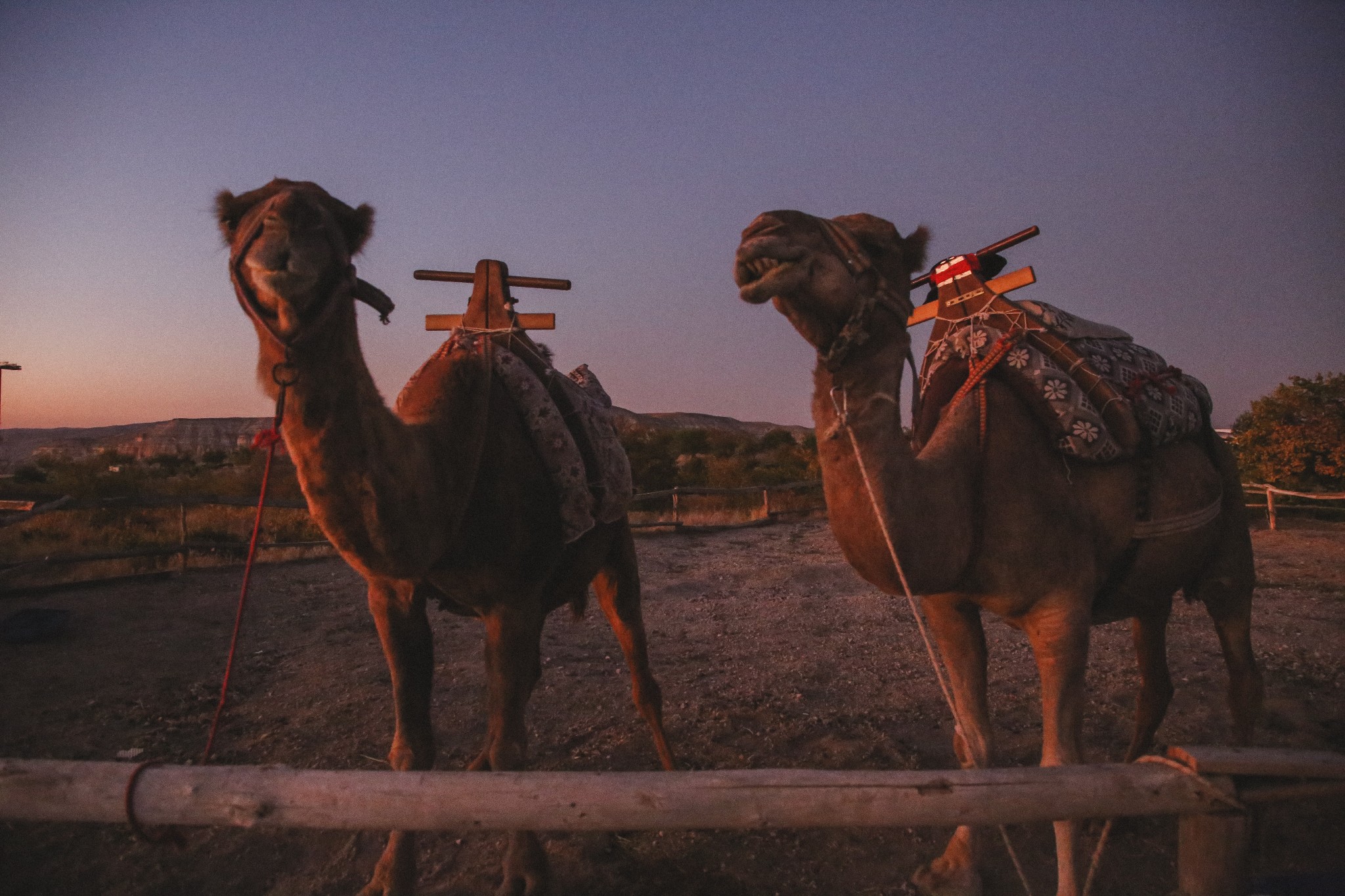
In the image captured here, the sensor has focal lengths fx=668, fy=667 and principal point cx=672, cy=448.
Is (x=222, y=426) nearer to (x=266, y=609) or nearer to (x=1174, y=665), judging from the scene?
(x=266, y=609)

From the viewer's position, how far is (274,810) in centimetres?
158

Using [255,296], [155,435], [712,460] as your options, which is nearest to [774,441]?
[712,460]

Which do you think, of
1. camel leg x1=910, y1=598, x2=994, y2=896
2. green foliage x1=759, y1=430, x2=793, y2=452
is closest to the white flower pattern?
camel leg x1=910, y1=598, x2=994, y2=896

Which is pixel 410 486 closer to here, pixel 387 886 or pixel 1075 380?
pixel 387 886

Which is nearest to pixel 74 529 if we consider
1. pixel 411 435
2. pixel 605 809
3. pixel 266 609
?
pixel 266 609

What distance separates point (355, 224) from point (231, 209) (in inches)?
14.0

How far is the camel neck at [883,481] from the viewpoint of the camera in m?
2.16

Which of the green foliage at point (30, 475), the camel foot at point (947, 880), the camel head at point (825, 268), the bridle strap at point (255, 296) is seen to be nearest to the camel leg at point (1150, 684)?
the camel foot at point (947, 880)

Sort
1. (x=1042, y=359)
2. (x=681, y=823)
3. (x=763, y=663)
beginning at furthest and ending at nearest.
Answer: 1. (x=763, y=663)
2. (x=1042, y=359)
3. (x=681, y=823)

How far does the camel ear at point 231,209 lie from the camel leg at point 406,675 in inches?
57.8

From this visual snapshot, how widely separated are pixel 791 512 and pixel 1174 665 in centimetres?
1225

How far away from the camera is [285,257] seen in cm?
188

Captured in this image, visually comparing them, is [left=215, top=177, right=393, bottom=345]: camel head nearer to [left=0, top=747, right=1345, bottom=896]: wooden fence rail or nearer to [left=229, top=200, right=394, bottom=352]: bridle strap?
[left=229, top=200, right=394, bottom=352]: bridle strap

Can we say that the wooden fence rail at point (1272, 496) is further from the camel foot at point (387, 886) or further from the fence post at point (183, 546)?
the fence post at point (183, 546)
